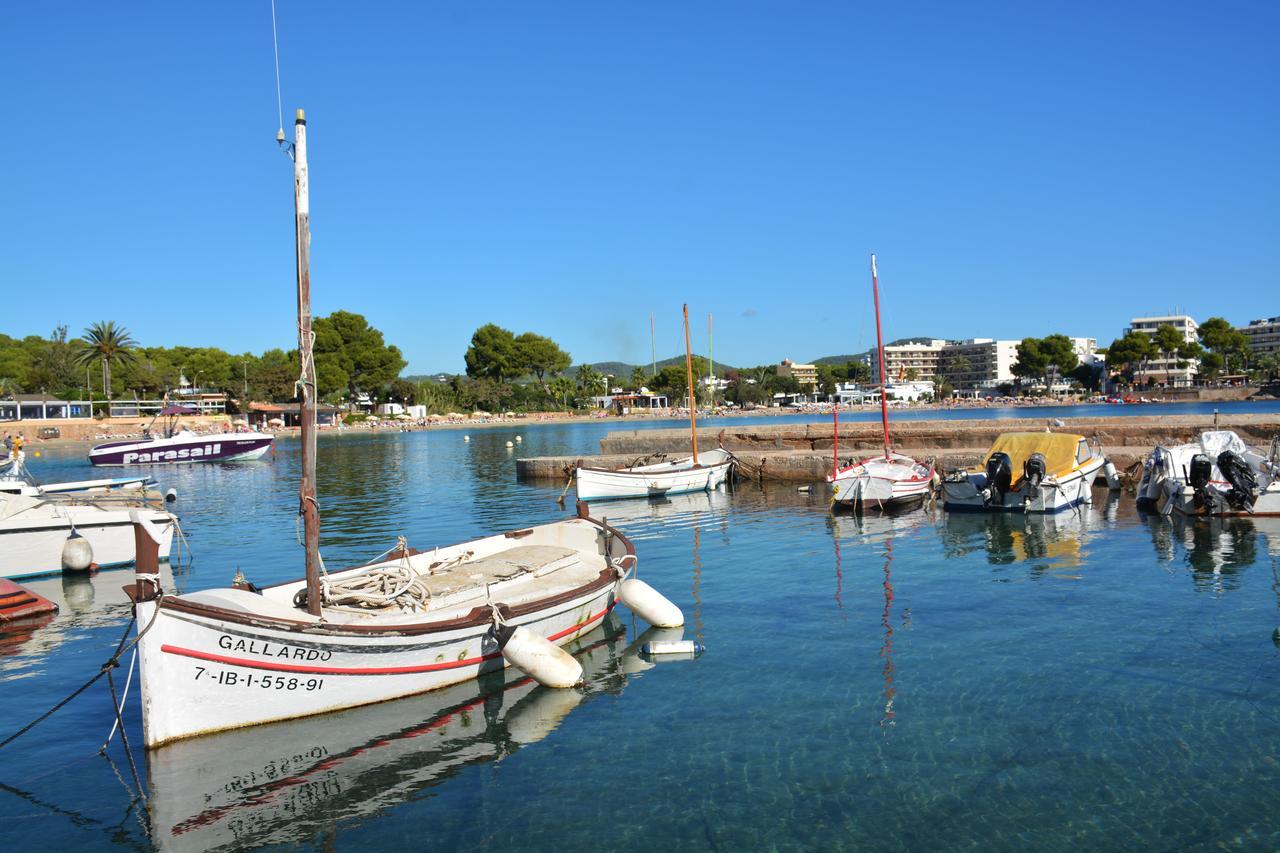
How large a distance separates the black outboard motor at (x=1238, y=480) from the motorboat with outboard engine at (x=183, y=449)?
188 ft

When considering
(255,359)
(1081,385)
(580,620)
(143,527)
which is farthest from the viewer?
(1081,385)

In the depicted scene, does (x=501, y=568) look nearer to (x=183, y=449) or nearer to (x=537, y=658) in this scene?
(x=537, y=658)

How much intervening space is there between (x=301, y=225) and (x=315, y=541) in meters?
3.63

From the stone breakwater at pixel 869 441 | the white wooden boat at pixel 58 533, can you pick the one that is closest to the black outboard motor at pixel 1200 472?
the stone breakwater at pixel 869 441

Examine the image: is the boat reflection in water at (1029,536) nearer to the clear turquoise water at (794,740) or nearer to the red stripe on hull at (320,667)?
the clear turquoise water at (794,740)

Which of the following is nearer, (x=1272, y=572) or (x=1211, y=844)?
(x=1211, y=844)

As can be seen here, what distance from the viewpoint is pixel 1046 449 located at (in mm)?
26297

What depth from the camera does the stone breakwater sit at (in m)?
35.2

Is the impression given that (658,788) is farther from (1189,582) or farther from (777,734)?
(1189,582)

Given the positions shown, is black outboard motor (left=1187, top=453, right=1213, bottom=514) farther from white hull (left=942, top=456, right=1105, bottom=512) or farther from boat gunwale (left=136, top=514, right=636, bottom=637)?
boat gunwale (left=136, top=514, right=636, bottom=637)

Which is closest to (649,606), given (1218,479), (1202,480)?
(1202,480)

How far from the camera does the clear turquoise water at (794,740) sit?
7.54 m

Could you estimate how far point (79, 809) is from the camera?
8070mm

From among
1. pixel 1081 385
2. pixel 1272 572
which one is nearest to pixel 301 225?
pixel 1272 572
